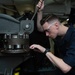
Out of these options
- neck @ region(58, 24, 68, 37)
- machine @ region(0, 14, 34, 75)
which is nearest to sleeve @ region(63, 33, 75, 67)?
neck @ region(58, 24, 68, 37)

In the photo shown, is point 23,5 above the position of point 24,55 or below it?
above

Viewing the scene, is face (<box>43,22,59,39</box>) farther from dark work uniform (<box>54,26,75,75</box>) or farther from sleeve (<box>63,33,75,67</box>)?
sleeve (<box>63,33,75,67</box>)

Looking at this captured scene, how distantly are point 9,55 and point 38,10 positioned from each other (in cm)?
53

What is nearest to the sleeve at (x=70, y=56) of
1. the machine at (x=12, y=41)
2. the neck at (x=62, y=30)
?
the neck at (x=62, y=30)

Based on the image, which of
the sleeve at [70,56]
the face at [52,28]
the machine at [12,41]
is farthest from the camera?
the face at [52,28]

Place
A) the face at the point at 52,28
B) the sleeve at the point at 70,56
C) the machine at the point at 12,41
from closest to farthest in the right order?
1. the machine at the point at 12,41
2. the sleeve at the point at 70,56
3. the face at the point at 52,28

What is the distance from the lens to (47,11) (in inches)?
102

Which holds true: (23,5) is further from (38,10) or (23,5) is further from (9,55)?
(9,55)

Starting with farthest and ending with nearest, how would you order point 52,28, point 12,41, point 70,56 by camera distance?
point 52,28 → point 70,56 → point 12,41

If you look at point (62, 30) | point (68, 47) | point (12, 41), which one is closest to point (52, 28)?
point (62, 30)

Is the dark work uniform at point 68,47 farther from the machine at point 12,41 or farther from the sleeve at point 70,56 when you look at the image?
the machine at point 12,41

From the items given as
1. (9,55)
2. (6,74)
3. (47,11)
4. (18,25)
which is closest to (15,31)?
(18,25)

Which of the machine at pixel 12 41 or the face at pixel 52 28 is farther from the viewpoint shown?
the face at pixel 52 28

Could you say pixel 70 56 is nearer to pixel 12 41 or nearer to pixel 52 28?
pixel 52 28
